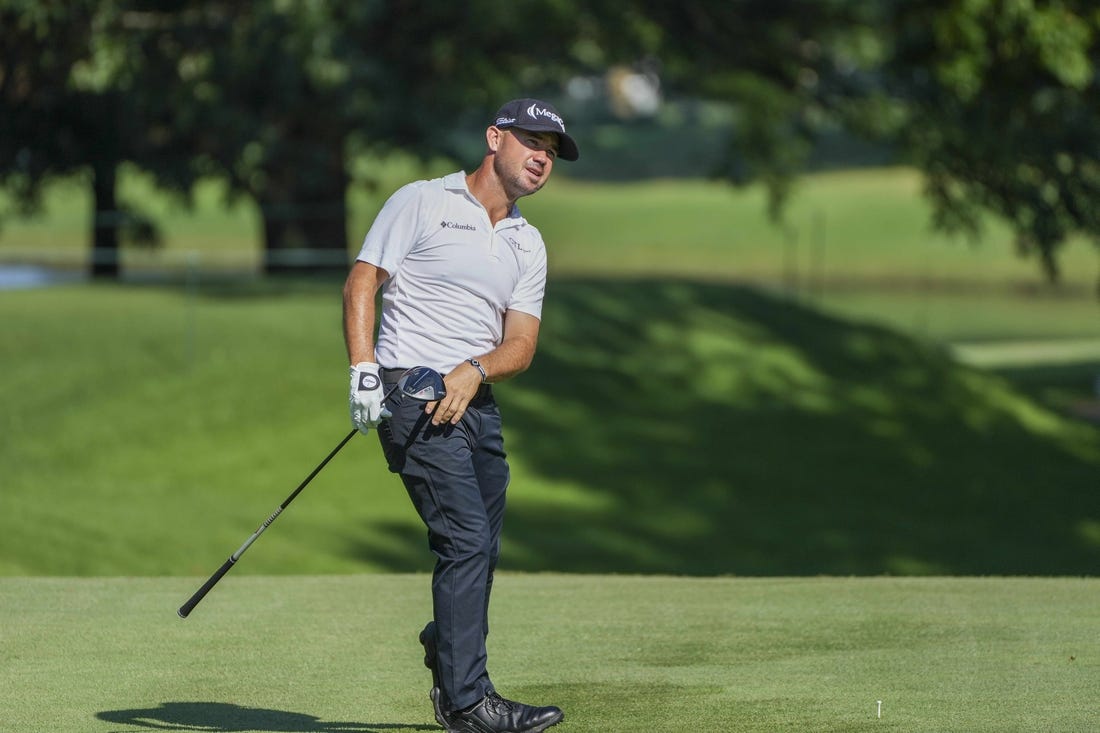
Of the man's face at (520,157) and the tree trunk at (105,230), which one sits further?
the tree trunk at (105,230)

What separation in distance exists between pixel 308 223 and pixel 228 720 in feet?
73.6

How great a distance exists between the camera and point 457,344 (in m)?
6.21

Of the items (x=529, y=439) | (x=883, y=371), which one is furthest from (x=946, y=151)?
(x=529, y=439)

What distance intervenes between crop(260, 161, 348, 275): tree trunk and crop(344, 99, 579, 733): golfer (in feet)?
71.3

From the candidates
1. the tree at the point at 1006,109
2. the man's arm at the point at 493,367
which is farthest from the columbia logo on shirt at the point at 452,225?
the tree at the point at 1006,109

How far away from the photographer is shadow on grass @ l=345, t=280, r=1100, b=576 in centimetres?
1788

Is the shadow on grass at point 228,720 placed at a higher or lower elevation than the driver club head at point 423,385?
lower

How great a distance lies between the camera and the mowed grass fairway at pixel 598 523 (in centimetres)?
709

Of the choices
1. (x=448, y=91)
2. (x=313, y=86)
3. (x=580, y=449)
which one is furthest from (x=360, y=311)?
(x=448, y=91)

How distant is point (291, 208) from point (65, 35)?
5.14 metres

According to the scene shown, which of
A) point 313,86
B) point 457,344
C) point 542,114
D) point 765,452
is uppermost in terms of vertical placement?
point 542,114

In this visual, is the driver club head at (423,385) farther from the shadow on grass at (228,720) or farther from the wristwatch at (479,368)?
the shadow on grass at (228,720)

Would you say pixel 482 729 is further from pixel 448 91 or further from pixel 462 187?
pixel 448 91

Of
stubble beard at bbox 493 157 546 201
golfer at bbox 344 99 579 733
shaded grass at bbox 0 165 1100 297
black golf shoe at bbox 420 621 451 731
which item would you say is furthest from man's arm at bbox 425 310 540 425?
shaded grass at bbox 0 165 1100 297
